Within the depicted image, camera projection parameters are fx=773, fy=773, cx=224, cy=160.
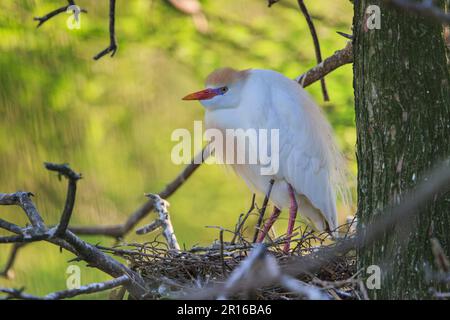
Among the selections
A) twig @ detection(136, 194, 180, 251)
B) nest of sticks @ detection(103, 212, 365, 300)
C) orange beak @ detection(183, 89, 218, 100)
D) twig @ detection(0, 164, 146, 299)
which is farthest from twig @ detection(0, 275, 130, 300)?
orange beak @ detection(183, 89, 218, 100)

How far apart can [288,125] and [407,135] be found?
1225 millimetres

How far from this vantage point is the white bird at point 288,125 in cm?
303

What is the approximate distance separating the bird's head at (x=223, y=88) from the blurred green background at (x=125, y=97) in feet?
2.29

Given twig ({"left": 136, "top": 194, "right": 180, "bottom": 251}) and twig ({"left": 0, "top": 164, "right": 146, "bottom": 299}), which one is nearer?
twig ({"left": 0, "top": 164, "right": 146, "bottom": 299})

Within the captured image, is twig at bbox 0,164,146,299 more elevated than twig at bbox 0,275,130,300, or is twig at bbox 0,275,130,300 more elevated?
twig at bbox 0,164,146,299

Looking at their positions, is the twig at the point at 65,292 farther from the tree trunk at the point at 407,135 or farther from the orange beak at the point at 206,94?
the orange beak at the point at 206,94

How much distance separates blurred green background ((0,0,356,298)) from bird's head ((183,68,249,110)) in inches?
27.4

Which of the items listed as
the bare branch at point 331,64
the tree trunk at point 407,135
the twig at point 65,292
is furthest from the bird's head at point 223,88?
the twig at point 65,292

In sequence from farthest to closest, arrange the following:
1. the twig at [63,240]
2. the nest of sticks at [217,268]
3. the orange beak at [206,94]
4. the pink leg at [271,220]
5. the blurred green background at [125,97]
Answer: the blurred green background at [125,97], the orange beak at [206,94], the pink leg at [271,220], the nest of sticks at [217,268], the twig at [63,240]

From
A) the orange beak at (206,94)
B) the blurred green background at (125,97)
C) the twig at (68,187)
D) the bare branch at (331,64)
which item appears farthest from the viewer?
the blurred green background at (125,97)

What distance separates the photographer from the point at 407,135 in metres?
1.85

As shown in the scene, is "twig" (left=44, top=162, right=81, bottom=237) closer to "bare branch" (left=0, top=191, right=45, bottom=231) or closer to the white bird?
"bare branch" (left=0, top=191, right=45, bottom=231)

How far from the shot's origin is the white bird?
9.95ft

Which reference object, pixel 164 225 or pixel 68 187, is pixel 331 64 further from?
pixel 68 187
